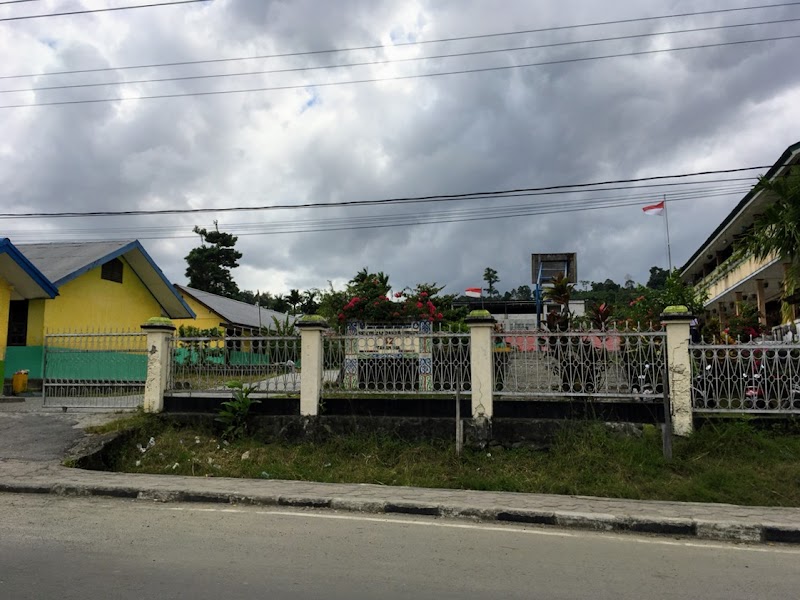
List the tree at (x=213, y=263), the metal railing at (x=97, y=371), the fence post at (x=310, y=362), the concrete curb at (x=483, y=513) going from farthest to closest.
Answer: the tree at (x=213, y=263) → the metal railing at (x=97, y=371) → the fence post at (x=310, y=362) → the concrete curb at (x=483, y=513)

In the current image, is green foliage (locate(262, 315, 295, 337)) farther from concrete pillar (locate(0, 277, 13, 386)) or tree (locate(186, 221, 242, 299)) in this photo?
tree (locate(186, 221, 242, 299))

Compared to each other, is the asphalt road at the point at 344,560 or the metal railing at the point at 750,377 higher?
the metal railing at the point at 750,377

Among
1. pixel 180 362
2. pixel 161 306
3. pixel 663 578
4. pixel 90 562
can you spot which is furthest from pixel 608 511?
pixel 161 306

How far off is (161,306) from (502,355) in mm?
16251

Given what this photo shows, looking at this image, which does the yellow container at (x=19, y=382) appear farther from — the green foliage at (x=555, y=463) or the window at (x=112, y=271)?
the green foliage at (x=555, y=463)

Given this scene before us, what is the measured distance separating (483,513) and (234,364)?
199 inches

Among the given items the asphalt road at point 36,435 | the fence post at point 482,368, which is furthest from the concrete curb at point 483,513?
the fence post at point 482,368

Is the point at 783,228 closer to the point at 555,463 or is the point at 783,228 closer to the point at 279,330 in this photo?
the point at 555,463

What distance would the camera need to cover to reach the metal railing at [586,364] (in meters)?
7.81

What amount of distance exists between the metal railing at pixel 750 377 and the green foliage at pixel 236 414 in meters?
6.47

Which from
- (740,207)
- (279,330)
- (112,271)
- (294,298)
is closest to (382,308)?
(279,330)

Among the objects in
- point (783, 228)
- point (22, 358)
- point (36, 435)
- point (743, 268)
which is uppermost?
point (743, 268)

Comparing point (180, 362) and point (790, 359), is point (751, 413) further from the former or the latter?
point (180, 362)

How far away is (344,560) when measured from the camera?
14.5ft
